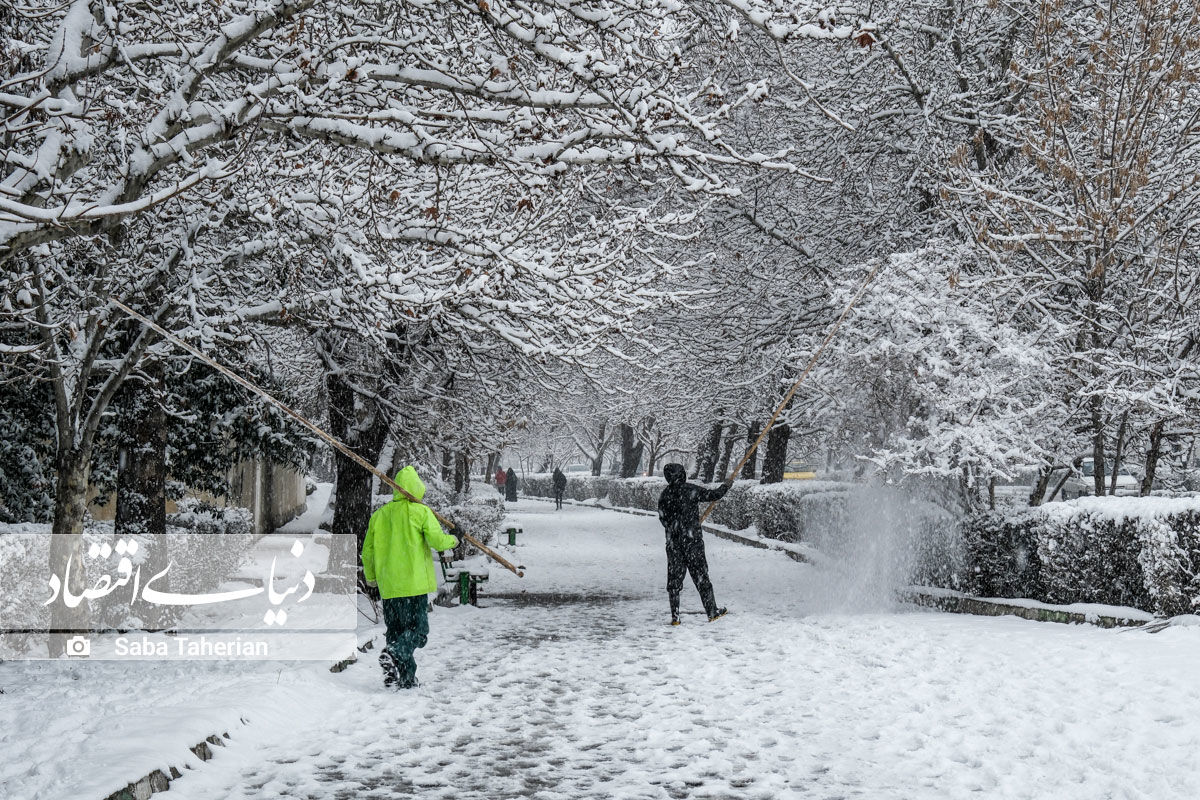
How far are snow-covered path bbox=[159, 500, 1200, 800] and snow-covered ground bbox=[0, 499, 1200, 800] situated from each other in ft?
0.08

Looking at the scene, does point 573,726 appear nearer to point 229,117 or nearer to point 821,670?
point 821,670

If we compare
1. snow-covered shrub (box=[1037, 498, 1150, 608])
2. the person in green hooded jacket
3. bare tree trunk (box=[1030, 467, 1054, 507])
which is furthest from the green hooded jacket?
bare tree trunk (box=[1030, 467, 1054, 507])

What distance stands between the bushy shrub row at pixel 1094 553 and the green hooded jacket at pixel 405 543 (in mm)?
6219

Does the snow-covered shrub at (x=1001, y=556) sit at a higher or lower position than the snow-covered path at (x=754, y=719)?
higher

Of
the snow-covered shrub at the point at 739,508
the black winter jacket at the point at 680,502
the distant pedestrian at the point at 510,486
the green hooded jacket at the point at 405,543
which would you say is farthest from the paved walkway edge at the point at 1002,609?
the distant pedestrian at the point at 510,486

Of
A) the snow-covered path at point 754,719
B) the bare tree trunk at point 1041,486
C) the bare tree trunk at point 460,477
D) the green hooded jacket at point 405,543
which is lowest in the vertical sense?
the snow-covered path at point 754,719

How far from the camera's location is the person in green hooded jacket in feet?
29.5

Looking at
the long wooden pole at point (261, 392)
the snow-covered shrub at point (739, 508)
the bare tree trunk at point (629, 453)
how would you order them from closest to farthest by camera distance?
the long wooden pole at point (261, 392)
the snow-covered shrub at point (739, 508)
the bare tree trunk at point (629, 453)

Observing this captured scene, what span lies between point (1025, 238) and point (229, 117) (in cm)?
874

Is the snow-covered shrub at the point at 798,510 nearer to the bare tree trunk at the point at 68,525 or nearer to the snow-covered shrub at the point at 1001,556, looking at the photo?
the snow-covered shrub at the point at 1001,556

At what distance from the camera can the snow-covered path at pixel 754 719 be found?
608 centimetres

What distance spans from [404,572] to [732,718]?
293 centimetres

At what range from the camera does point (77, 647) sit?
10312 mm

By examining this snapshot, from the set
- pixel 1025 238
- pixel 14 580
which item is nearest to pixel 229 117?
pixel 14 580
